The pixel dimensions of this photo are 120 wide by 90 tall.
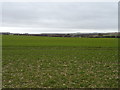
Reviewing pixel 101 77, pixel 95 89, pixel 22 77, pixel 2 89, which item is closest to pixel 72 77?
pixel 101 77

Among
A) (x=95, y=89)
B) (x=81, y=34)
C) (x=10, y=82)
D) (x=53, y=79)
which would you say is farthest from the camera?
(x=81, y=34)

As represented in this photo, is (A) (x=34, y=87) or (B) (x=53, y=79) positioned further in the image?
(B) (x=53, y=79)

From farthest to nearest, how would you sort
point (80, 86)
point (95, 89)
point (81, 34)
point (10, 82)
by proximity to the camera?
point (81, 34) < point (10, 82) < point (80, 86) < point (95, 89)

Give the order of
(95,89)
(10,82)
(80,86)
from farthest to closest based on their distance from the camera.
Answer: (10,82), (80,86), (95,89)

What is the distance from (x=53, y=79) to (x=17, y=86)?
2.76 metres

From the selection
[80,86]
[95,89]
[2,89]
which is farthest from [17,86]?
[95,89]

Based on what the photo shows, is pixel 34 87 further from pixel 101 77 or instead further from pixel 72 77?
pixel 101 77

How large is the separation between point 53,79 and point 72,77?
1.55 metres

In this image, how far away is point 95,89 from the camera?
364 inches

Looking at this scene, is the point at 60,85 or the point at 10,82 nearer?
the point at 60,85

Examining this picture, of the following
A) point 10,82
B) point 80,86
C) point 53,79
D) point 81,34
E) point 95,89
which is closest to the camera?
point 95,89

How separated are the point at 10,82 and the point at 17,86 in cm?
113

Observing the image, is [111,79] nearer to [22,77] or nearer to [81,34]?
[22,77]

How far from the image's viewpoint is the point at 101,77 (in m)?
12.1
